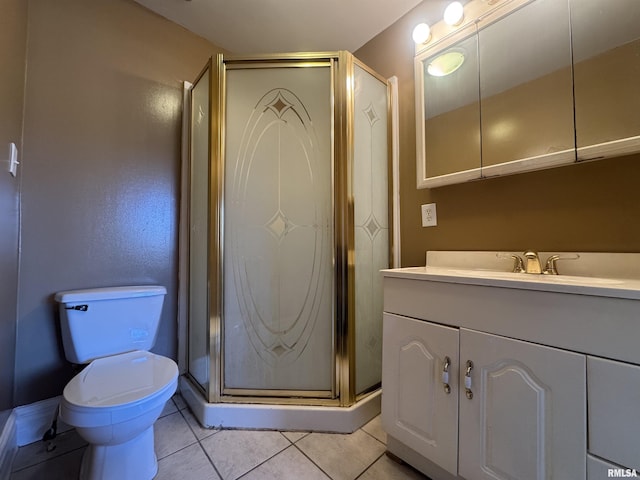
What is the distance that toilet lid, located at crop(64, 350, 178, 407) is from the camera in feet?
3.02

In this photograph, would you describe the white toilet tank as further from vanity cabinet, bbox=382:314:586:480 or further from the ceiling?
the ceiling

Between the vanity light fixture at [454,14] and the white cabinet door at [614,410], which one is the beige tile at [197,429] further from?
the vanity light fixture at [454,14]

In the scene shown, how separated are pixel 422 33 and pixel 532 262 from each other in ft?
4.30

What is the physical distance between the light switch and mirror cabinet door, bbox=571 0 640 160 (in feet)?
7.38

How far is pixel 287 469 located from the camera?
110cm

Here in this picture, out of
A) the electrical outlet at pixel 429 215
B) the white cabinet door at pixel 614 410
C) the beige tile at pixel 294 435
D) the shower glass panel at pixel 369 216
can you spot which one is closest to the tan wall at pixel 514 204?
A: the electrical outlet at pixel 429 215

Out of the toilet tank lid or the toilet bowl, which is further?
the toilet tank lid

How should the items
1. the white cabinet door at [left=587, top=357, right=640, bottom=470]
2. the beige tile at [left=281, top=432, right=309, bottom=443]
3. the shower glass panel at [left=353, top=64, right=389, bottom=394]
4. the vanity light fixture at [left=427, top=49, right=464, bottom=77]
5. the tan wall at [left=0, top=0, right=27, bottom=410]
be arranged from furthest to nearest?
the shower glass panel at [left=353, top=64, right=389, bottom=394] < the vanity light fixture at [left=427, top=49, right=464, bottom=77] < the beige tile at [left=281, top=432, right=309, bottom=443] < the tan wall at [left=0, top=0, right=27, bottom=410] < the white cabinet door at [left=587, top=357, right=640, bottom=470]

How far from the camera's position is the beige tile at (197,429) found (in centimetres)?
131

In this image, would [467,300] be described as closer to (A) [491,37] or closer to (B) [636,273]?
(B) [636,273]

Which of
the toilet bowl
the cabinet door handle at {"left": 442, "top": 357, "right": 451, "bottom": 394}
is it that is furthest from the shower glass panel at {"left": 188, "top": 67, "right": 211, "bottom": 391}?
the cabinet door handle at {"left": 442, "top": 357, "right": 451, "bottom": 394}

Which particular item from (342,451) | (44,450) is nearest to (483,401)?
(342,451)

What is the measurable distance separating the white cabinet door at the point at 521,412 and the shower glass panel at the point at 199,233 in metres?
1.25

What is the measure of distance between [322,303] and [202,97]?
142 cm
